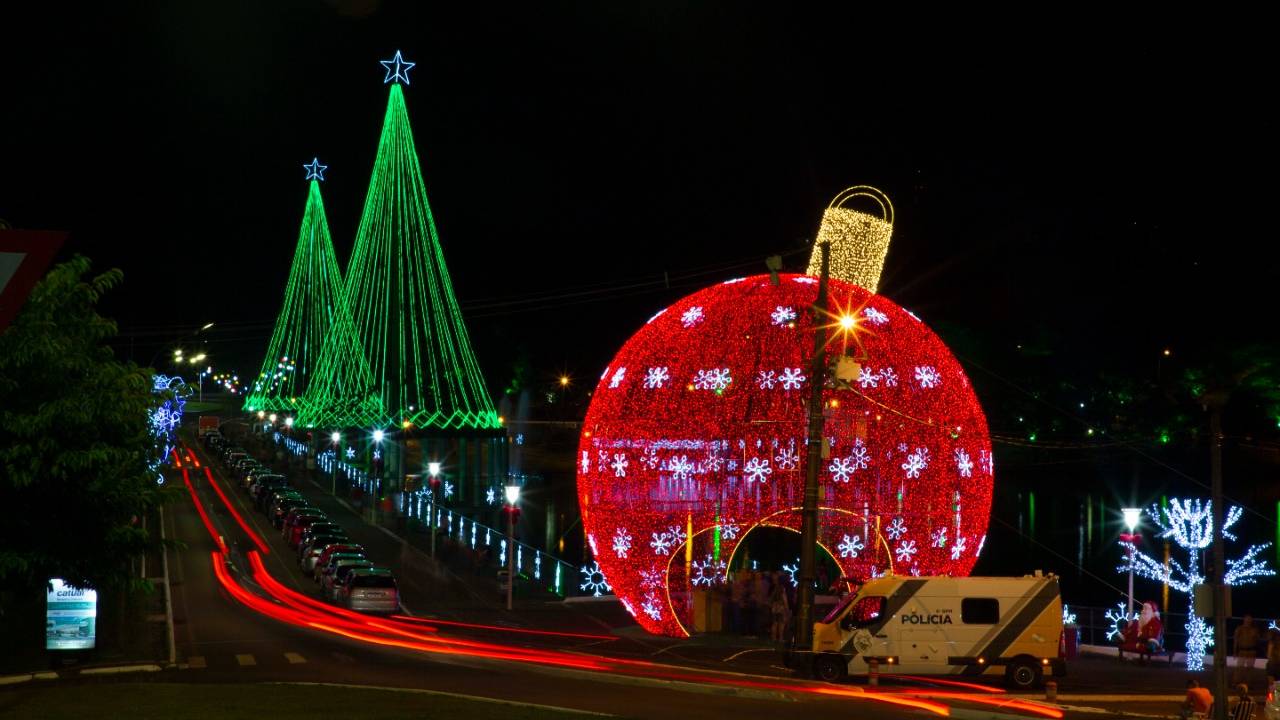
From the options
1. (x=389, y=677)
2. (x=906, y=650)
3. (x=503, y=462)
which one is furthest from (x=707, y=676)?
(x=503, y=462)

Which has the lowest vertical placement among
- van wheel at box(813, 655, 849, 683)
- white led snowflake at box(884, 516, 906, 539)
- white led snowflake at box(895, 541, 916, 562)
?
van wheel at box(813, 655, 849, 683)

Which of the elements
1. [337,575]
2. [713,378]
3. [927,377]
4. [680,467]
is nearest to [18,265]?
[713,378]

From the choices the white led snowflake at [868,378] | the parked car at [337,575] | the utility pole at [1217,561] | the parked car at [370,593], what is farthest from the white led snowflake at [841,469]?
the parked car at [337,575]

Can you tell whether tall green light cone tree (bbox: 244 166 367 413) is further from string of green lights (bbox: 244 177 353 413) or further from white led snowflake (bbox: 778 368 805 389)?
white led snowflake (bbox: 778 368 805 389)

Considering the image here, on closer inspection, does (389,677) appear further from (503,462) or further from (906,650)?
(503,462)

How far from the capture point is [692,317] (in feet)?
80.9

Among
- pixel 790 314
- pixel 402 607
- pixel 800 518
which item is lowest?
pixel 402 607

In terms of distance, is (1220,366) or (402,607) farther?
(1220,366)

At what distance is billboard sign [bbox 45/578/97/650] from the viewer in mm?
23438

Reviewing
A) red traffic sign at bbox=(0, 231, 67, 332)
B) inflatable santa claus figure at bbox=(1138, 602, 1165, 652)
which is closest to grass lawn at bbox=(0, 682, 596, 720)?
red traffic sign at bbox=(0, 231, 67, 332)

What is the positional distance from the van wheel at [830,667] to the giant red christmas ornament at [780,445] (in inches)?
84.3

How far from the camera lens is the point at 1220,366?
59656 millimetres

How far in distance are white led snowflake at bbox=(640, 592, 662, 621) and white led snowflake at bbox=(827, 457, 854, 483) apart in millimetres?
4073

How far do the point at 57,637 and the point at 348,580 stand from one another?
34.7ft
